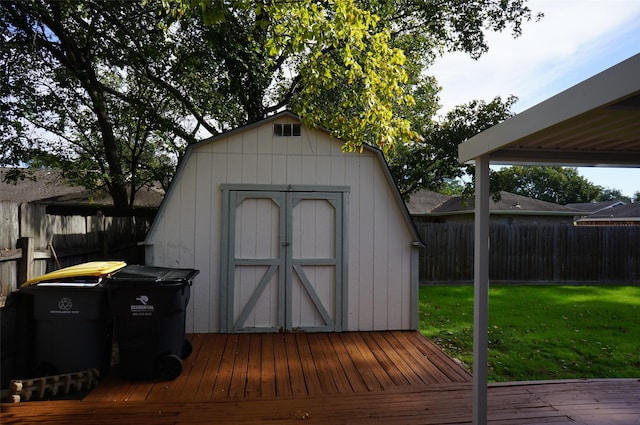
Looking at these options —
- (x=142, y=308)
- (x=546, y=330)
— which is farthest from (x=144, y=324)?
(x=546, y=330)

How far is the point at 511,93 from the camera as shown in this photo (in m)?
10.2

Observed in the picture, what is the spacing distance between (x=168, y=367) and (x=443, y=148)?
9.05 m

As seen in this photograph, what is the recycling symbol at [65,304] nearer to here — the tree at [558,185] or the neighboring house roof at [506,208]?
the neighboring house roof at [506,208]

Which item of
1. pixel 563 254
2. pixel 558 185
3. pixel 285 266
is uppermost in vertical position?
pixel 558 185

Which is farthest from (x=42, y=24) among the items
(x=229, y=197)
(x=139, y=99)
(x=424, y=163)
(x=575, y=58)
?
(x=575, y=58)

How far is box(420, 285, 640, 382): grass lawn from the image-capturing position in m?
4.57

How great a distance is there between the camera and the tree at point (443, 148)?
10.2 metres

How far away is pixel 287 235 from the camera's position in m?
5.52

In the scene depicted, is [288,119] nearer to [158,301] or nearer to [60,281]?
[158,301]

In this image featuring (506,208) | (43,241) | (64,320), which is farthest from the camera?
(506,208)

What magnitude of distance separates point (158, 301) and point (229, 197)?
2.06 m

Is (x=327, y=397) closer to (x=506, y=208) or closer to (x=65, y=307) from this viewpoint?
(x=65, y=307)

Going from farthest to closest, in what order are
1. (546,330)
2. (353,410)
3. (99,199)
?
(99,199) < (546,330) < (353,410)

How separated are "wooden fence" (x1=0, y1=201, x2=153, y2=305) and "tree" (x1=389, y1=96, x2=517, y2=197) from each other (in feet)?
24.1
